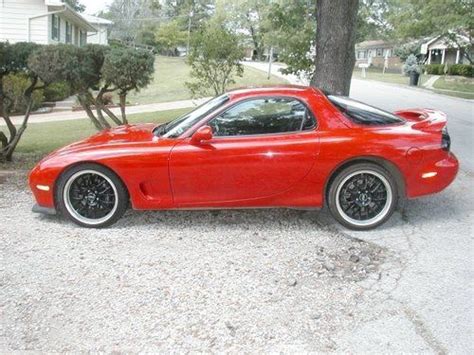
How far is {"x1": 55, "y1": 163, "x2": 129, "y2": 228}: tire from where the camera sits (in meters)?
5.04

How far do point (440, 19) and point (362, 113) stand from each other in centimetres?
2398

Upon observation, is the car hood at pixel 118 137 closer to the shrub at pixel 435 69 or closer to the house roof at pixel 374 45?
the shrub at pixel 435 69

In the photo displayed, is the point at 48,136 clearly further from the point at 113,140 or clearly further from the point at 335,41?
the point at 113,140

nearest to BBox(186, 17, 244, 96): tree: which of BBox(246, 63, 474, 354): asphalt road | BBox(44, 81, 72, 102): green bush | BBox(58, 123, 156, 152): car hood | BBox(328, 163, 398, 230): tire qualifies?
BBox(58, 123, 156, 152): car hood

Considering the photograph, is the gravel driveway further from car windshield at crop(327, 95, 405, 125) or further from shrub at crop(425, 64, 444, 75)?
shrub at crop(425, 64, 444, 75)

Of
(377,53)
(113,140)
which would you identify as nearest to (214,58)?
(113,140)

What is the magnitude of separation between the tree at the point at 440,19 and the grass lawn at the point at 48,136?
1528 cm

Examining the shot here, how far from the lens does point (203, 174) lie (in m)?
4.95

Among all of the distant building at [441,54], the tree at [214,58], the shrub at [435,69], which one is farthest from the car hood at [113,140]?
the distant building at [441,54]

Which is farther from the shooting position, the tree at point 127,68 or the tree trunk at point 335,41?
the tree at point 127,68

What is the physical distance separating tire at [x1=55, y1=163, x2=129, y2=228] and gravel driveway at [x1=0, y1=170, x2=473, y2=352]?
15cm

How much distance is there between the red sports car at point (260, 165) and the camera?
4949mm

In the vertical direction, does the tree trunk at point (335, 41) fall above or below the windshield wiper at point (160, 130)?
above

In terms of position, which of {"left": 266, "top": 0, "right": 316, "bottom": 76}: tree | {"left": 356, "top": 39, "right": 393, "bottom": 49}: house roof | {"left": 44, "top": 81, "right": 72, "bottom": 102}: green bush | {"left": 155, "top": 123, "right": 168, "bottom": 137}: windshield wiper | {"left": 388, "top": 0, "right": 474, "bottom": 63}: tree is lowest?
{"left": 44, "top": 81, "right": 72, "bottom": 102}: green bush
